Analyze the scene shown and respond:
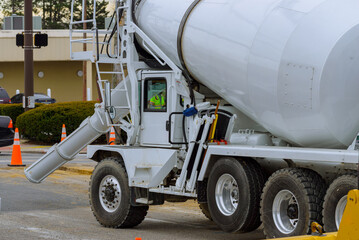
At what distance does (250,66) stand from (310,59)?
102 cm

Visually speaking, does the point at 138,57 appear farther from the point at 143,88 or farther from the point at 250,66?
the point at 250,66

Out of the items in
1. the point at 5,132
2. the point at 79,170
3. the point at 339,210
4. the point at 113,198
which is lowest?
the point at 79,170

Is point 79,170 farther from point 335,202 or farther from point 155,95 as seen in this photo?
point 335,202

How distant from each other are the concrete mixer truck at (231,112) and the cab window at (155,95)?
0.02 meters

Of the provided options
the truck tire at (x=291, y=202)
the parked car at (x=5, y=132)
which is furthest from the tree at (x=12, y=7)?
the truck tire at (x=291, y=202)

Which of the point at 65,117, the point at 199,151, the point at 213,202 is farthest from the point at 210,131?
the point at 65,117

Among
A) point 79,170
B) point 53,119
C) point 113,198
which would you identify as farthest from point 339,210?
point 53,119

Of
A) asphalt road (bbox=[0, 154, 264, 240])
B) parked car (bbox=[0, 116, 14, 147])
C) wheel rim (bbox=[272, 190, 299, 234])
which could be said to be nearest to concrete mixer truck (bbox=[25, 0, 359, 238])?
wheel rim (bbox=[272, 190, 299, 234])

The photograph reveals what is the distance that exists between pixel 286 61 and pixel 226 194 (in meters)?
2.02

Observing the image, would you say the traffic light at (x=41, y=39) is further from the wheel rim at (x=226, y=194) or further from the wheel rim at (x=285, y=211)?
the wheel rim at (x=285, y=211)

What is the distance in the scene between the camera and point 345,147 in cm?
979

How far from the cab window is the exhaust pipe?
1045 millimetres

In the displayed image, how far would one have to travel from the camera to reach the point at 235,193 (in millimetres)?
10539

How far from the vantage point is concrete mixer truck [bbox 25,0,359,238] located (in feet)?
31.0
